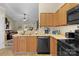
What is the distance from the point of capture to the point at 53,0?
1.16 meters

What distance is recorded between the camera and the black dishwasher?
5.47 m

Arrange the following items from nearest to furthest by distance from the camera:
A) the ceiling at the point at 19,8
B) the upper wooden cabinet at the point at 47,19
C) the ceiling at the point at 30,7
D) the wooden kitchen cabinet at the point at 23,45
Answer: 1. the wooden kitchen cabinet at the point at 23,45
2. the ceiling at the point at 30,7
3. the ceiling at the point at 19,8
4. the upper wooden cabinet at the point at 47,19

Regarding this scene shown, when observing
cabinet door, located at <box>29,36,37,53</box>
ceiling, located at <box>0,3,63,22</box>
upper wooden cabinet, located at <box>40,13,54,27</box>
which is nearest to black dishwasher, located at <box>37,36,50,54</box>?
cabinet door, located at <box>29,36,37,53</box>

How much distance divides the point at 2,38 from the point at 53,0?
264 inches

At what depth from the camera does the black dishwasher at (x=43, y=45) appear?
5.47m

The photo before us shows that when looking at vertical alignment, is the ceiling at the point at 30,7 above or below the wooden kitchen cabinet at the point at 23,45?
above

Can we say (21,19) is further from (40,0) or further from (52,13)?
(40,0)

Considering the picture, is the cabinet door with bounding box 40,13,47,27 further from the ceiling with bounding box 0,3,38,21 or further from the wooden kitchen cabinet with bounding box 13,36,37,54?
the wooden kitchen cabinet with bounding box 13,36,37,54

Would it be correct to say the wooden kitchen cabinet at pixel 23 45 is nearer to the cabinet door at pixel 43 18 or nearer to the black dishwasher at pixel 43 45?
the black dishwasher at pixel 43 45

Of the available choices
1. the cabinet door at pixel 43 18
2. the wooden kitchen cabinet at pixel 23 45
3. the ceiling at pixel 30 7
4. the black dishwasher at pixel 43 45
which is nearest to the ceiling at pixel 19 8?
the ceiling at pixel 30 7

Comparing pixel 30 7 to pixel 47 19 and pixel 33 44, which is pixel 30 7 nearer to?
pixel 47 19

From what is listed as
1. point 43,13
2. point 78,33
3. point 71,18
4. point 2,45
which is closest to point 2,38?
point 2,45

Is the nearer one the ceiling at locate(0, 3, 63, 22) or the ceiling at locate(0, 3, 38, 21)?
the ceiling at locate(0, 3, 63, 22)

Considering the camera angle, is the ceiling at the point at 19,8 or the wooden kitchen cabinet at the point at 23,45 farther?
the ceiling at the point at 19,8
